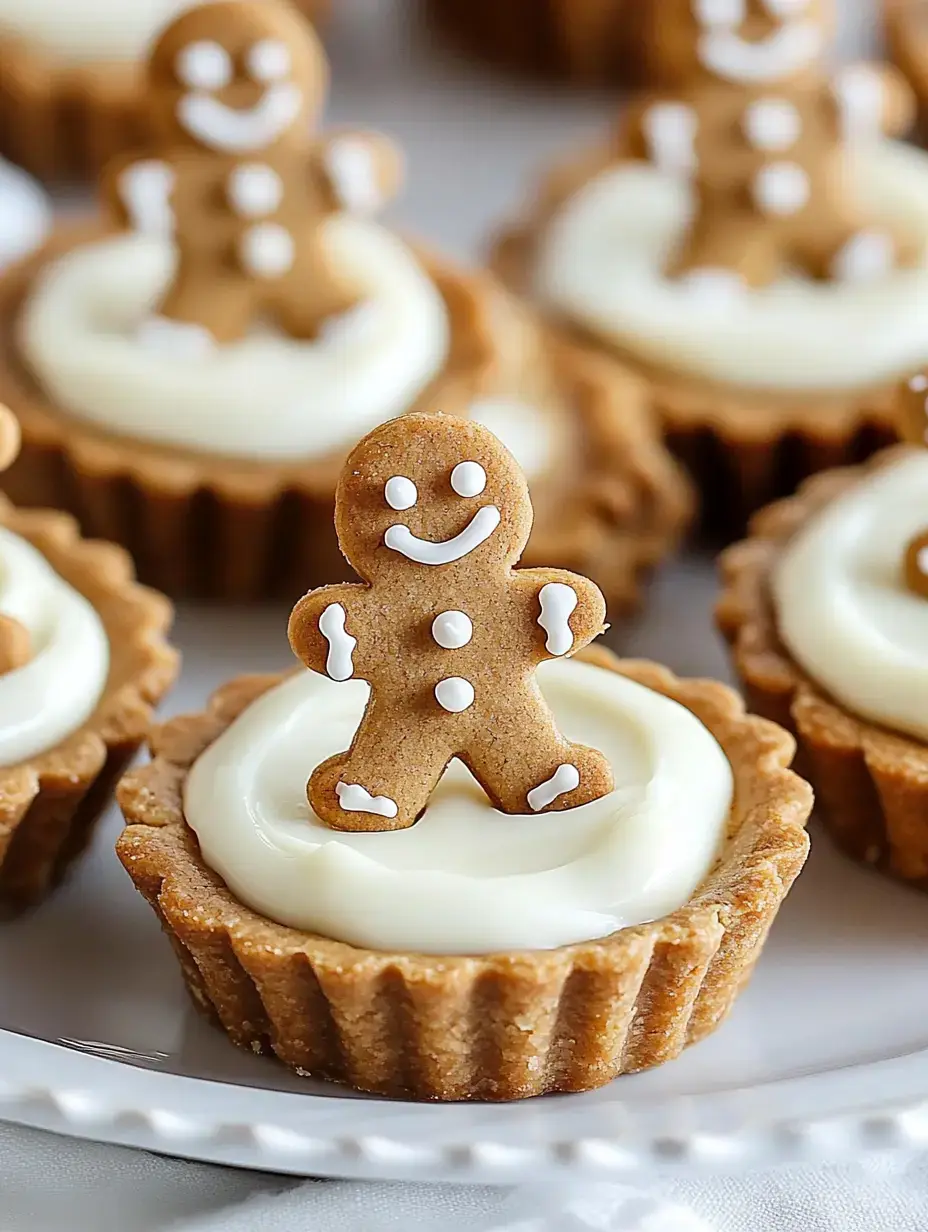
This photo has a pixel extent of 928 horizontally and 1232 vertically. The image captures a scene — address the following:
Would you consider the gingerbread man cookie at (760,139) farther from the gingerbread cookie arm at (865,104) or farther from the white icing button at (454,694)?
the white icing button at (454,694)

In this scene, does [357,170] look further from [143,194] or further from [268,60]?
[143,194]

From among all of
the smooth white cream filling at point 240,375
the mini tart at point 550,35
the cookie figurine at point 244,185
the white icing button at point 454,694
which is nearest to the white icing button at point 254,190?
the cookie figurine at point 244,185

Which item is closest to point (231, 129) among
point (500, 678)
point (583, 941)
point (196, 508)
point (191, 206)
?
point (191, 206)

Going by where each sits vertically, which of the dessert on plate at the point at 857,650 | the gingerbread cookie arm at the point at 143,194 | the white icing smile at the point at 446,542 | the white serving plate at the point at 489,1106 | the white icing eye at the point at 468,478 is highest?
the white icing eye at the point at 468,478

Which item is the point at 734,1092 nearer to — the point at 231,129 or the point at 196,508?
the point at 196,508

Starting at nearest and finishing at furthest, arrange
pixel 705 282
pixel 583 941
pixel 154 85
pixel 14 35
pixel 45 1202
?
pixel 583 941 → pixel 45 1202 → pixel 154 85 → pixel 705 282 → pixel 14 35

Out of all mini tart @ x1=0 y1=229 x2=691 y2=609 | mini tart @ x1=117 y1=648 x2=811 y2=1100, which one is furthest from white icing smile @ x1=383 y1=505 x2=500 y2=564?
mini tart @ x1=0 y1=229 x2=691 y2=609
